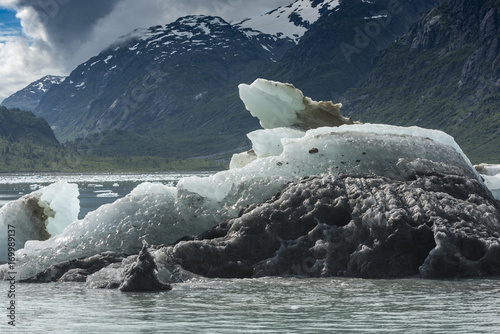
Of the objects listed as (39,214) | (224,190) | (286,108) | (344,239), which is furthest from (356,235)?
(39,214)

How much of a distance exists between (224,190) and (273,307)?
6.66 m

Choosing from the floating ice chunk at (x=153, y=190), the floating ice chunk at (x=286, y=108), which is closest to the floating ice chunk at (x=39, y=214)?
the floating ice chunk at (x=153, y=190)

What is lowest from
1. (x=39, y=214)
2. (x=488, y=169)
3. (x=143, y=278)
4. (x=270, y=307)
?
(x=270, y=307)

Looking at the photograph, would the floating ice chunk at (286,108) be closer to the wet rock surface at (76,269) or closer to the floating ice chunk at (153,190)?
the floating ice chunk at (153,190)

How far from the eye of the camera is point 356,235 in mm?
16531

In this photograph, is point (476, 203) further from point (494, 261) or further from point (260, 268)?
point (260, 268)

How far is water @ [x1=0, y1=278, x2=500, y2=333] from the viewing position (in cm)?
1116

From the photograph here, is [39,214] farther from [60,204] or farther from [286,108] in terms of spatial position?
[286,108]

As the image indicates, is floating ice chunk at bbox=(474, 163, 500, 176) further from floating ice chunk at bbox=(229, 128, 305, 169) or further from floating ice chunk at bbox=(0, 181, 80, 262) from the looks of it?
floating ice chunk at bbox=(0, 181, 80, 262)

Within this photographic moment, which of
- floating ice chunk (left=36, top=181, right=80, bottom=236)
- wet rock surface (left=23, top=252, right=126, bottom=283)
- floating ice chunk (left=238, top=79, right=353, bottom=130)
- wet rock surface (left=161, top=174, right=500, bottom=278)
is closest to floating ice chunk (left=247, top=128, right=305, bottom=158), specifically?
floating ice chunk (left=238, top=79, right=353, bottom=130)

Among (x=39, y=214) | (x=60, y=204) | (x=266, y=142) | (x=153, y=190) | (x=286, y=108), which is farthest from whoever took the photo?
(x=60, y=204)

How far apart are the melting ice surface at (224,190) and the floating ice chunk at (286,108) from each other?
3.31 m

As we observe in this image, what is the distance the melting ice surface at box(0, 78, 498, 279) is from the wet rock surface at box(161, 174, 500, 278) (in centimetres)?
87

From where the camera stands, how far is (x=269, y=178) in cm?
1898
